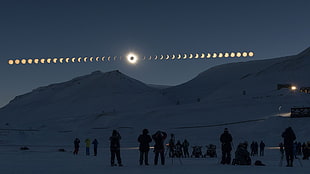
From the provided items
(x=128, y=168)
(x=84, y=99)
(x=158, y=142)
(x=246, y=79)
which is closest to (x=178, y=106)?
(x=246, y=79)

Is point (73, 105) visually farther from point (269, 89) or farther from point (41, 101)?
point (269, 89)

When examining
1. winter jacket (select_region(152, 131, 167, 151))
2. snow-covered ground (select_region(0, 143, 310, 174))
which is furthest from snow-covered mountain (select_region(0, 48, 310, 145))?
winter jacket (select_region(152, 131, 167, 151))

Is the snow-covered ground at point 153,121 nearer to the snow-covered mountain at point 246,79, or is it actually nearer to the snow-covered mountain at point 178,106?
the snow-covered mountain at point 178,106

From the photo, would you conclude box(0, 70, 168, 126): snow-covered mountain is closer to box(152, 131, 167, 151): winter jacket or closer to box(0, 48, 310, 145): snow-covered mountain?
box(0, 48, 310, 145): snow-covered mountain

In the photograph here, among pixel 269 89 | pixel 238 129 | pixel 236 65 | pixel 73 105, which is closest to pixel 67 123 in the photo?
pixel 238 129

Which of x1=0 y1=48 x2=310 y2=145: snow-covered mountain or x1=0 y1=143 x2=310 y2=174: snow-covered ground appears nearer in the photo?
x1=0 y1=143 x2=310 y2=174: snow-covered ground

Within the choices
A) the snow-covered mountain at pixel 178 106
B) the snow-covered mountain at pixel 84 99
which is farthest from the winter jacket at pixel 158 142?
the snow-covered mountain at pixel 84 99

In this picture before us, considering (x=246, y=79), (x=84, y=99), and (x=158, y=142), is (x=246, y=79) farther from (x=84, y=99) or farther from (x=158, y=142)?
(x=158, y=142)

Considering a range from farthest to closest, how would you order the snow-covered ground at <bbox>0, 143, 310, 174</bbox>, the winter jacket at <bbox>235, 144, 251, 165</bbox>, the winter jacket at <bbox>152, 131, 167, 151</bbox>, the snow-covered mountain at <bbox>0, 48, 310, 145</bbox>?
1. the snow-covered mountain at <bbox>0, 48, 310, 145</bbox>
2. the winter jacket at <bbox>235, 144, 251, 165</bbox>
3. the winter jacket at <bbox>152, 131, 167, 151</bbox>
4. the snow-covered ground at <bbox>0, 143, 310, 174</bbox>
